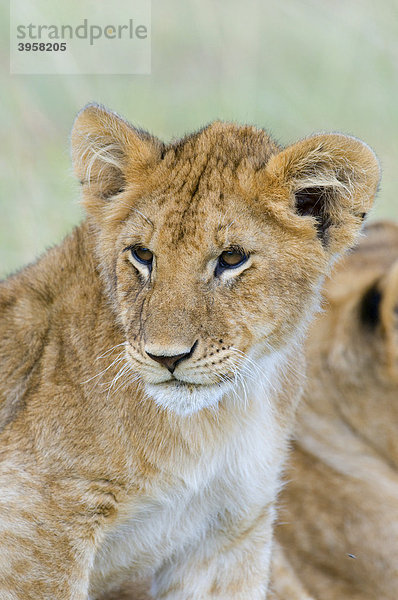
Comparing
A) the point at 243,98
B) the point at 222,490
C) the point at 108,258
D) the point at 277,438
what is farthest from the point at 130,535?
the point at 243,98

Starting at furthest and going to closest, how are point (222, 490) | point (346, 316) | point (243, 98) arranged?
point (243, 98) → point (346, 316) → point (222, 490)

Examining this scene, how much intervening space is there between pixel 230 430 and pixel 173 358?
69 centimetres

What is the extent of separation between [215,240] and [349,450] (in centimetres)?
258

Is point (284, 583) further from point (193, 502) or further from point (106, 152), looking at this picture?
point (106, 152)

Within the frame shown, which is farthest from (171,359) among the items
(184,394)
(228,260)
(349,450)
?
(349,450)

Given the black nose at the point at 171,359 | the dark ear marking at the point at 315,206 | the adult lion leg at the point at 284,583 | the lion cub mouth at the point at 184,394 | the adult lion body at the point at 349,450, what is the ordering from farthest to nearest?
the adult lion body at the point at 349,450 → the adult lion leg at the point at 284,583 → the dark ear marking at the point at 315,206 → the lion cub mouth at the point at 184,394 → the black nose at the point at 171,359

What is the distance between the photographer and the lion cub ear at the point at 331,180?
3.26 m

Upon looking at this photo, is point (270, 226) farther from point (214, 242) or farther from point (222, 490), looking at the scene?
point (222, 490)

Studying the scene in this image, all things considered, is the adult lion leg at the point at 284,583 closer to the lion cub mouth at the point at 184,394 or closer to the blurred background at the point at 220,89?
the lion cub mouth at the point at 184,394

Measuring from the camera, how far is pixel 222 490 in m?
3.72

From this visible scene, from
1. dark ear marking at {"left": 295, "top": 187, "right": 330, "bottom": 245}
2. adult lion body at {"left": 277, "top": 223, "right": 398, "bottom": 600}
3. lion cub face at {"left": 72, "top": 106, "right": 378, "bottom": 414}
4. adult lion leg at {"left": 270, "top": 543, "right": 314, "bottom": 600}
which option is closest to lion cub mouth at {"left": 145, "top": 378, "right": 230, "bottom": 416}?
lion cub face at {"left": 72, "top": 106, "right": 378, "bottom": 414}

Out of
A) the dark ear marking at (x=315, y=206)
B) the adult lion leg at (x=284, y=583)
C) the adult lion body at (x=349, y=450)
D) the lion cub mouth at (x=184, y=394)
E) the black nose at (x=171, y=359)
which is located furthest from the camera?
the adult lion body at (x=349, y=450)

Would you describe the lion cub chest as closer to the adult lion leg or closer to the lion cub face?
the lion cub face

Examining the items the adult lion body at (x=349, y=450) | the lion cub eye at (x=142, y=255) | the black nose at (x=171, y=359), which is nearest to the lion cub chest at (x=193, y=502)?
the black nose at (x=171, y=359)
